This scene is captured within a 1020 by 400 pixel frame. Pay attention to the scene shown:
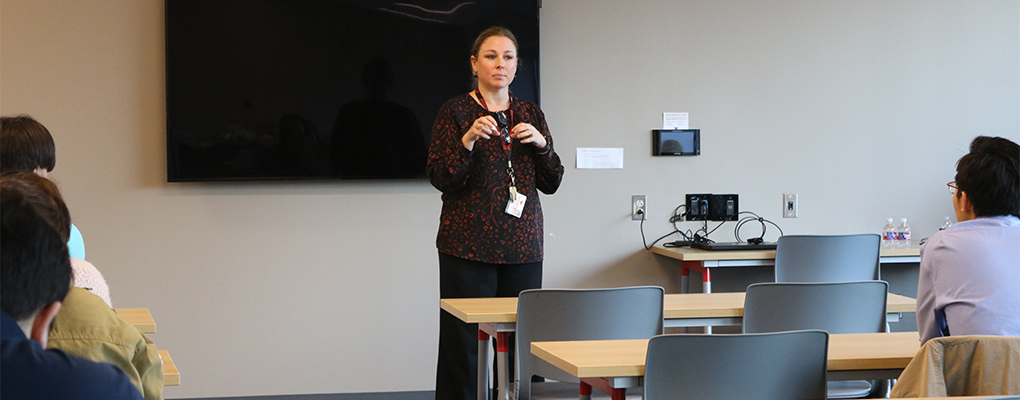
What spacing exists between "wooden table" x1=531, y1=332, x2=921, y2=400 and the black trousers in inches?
45.2

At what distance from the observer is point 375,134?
173 inches

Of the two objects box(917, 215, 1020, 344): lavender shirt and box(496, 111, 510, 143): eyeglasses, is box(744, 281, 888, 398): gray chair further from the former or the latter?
box(496, 111, 510, 143): eyeglasses

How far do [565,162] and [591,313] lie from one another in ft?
7.39

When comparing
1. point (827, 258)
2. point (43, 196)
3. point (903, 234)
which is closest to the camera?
point (43, 196)

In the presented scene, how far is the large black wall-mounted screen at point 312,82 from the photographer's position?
13.8ft

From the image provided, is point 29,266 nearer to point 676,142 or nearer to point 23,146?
point 23,146

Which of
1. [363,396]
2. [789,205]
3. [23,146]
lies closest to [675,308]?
→ [23,146]

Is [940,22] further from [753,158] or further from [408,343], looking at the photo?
[408,343]

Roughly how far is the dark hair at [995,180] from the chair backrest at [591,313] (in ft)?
2.82

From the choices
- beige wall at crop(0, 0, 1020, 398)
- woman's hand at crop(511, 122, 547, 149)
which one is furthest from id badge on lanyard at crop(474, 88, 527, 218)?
beige wall at crop(0, 0, 1020, 398)

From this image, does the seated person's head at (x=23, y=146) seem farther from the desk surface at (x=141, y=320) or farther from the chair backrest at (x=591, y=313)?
the chair backrest at (x=591, y=313)

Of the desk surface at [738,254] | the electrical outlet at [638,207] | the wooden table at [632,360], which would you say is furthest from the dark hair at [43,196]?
the electrical outlet at [638,207]

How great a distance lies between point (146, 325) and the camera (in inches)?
94.3

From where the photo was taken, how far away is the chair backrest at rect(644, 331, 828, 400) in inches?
69.2
